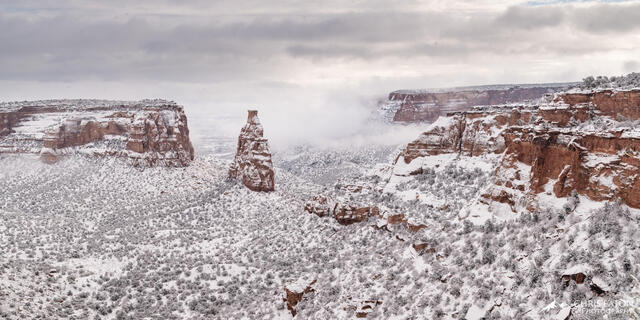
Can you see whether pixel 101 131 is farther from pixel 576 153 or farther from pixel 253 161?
pixel 576 153

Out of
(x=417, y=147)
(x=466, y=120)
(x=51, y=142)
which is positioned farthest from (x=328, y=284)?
(x=51, y=142)

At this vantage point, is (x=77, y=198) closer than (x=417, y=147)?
No

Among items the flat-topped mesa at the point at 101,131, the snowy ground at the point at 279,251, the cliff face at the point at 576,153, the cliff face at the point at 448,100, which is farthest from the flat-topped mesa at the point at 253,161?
the cliff face at the point at 448,100

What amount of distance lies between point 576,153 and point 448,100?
5383 inches

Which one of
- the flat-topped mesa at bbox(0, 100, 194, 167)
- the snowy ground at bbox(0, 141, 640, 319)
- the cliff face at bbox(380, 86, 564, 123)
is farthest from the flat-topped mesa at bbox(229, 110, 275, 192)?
the cliff face at bbox(380, 86, 564, 123)

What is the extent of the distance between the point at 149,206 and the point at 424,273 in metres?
55.2

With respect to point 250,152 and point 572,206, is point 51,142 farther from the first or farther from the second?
point 572,206

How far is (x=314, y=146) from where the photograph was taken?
19512 cm

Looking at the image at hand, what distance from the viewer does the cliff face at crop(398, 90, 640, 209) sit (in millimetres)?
21828

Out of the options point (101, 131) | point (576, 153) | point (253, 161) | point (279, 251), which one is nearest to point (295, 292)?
point (279, 251)

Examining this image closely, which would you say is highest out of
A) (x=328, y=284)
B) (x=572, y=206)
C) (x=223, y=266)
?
(x=572, y=206)

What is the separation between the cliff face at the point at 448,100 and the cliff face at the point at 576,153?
115 m

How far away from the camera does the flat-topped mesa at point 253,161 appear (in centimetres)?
7731

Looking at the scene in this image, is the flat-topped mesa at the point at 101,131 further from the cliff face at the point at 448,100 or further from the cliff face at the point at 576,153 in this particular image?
the cliff face at the point at 448,100
